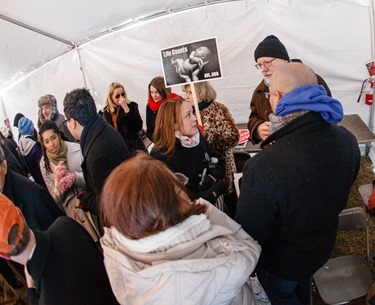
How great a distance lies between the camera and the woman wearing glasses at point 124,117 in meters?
3.28

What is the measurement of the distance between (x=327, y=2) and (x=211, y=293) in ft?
11.4

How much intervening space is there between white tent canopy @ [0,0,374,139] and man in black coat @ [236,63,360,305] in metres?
2.56

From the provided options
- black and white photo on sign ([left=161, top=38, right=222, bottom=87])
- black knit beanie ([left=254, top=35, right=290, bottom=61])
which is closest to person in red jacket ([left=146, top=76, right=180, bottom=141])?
black and white photo on sign ([left=161, top=38, right=222, bottom=87])

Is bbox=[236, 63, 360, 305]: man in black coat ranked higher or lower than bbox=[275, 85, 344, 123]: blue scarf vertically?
lower

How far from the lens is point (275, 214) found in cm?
112

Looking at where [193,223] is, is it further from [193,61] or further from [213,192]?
[193,61]

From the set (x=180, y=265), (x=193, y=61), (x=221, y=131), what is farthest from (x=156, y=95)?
(x=180, y=265)

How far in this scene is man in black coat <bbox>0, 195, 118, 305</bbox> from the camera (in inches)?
31.1

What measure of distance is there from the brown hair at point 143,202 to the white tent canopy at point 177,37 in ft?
8.28

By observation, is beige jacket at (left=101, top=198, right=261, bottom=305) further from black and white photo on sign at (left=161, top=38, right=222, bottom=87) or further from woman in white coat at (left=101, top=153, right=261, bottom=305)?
black and white photo on sign at (left=161, top=38, right=222, bottom=87)

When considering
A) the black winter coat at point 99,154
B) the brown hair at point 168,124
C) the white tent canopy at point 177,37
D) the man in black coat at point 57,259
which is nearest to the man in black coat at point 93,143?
the black winter coat at point 99,154

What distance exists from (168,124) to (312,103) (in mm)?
989

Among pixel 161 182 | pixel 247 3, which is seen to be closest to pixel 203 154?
pixel 161 182

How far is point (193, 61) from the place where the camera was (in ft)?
7.75
